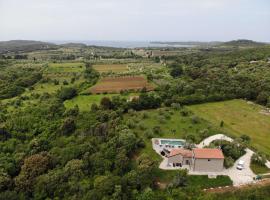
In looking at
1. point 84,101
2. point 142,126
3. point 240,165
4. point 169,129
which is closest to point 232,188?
point 240,165

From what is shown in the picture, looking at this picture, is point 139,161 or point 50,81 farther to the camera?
point 50,81

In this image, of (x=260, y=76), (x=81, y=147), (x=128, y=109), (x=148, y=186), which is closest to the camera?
(x=148, y=186)

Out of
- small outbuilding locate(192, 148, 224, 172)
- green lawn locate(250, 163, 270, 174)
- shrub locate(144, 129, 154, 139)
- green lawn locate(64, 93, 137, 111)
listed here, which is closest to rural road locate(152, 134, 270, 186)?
green lawn locate(250, 163, 270, 174)

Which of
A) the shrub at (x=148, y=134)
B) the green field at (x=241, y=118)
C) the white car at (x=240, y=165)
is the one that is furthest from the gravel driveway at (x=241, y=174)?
the shrub at (x=148, y=134)

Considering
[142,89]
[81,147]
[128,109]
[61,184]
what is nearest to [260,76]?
[142,89]

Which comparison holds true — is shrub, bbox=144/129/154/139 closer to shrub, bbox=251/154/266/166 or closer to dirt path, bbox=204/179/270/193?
dirt path, bbox=204/179/270/193

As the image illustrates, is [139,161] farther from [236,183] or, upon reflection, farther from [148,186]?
[236,183]

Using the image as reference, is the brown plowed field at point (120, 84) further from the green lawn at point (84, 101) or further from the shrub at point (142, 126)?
the shrub at point (142, 126)

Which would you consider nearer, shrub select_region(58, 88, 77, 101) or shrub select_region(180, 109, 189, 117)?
shrub select_region(180, 109, 189, 117)
